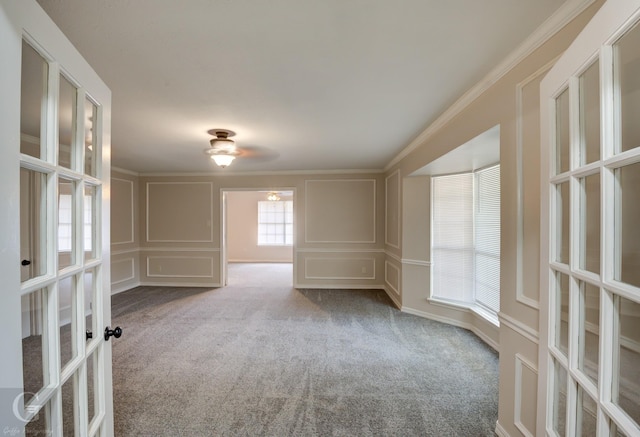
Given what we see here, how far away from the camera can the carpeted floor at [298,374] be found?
1857mm

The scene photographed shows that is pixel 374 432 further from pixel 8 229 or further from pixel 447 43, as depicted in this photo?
pixel 447 43

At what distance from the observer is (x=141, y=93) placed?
78.9 inches

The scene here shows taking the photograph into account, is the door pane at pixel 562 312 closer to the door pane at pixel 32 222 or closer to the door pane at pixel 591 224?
the door pane at pixel 591 224

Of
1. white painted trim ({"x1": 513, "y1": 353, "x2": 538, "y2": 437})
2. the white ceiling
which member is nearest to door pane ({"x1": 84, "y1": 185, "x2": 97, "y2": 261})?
the white ceiling

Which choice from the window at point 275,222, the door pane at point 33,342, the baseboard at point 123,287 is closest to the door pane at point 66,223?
the door pane at point 33,342

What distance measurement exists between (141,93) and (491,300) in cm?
385

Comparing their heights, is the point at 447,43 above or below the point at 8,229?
above

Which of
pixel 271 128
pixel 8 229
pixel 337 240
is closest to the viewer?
pixel 8 229

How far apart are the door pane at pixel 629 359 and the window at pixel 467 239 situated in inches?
93.3

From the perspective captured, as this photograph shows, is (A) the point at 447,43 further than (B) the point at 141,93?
No

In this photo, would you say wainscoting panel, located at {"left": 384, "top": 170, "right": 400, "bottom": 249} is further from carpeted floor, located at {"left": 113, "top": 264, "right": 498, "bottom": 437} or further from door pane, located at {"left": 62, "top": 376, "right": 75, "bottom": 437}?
door pane, located at {"left": 62, "top": 376, "right": 75, "bottom": 437}

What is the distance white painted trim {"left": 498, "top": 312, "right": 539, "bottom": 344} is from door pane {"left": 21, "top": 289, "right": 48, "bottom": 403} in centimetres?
201

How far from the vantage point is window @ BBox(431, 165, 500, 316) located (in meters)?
3.04

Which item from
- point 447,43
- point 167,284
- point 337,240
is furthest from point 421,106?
point 167,284
